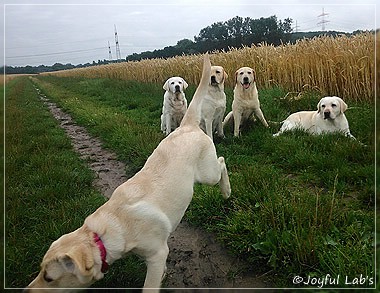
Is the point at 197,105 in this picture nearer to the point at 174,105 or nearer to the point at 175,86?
the point at 174,105

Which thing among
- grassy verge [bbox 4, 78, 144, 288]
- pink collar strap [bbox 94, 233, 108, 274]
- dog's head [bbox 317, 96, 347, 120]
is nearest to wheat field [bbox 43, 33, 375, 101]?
dog's head [bbox 317, 96, 347, 120]

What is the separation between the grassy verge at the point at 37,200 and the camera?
8.12ft

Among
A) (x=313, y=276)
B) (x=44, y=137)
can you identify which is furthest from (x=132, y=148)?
(x=313, y=276)

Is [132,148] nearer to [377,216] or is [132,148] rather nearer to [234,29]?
[234,29]

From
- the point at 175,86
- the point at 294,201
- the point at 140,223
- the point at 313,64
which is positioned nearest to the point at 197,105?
the point at 294,201

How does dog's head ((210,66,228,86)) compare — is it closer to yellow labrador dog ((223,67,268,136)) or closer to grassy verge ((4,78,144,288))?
yellow labrador dog ((223,67,268,136))

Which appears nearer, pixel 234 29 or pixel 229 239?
pixel 229 239

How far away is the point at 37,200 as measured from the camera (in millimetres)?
3867

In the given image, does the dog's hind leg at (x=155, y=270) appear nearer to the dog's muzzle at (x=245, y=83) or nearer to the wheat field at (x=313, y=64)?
the wheat field at (x=313, y=64)

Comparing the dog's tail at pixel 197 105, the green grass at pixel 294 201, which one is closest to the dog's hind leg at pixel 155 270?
the green grass at pixel 294 201

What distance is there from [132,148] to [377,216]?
4.39 meters

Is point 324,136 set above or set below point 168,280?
above

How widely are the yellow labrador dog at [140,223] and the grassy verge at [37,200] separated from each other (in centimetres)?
31

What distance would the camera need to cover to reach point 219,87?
267 inches
